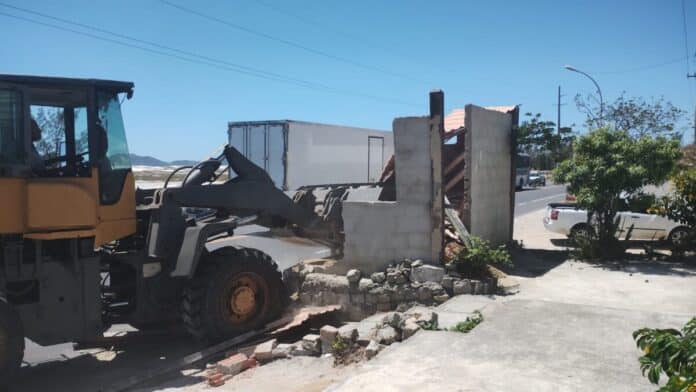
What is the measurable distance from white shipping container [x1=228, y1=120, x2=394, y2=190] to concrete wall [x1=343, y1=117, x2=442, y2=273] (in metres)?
9.93

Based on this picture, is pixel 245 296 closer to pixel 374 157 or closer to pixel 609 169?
pixel 609 169

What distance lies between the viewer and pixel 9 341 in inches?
219

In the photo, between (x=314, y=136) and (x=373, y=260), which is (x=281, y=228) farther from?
(x=314, y=136)

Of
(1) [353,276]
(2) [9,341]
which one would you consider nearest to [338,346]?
(1) [353,276]

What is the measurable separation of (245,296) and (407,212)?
2.79m

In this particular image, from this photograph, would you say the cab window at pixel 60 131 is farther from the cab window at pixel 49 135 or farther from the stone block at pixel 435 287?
the stone block at pixel 435 287

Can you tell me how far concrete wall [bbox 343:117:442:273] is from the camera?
348 inches

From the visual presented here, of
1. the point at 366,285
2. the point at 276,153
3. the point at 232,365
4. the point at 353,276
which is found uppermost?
the point at 276,153

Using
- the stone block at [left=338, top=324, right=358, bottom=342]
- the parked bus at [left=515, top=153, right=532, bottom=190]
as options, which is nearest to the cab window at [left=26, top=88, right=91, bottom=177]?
the stone block at [left=338, top=324, right=358, bottom=342]

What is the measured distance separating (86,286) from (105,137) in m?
1.62

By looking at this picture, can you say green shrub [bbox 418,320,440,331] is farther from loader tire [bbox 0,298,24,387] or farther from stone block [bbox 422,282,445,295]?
loader tire [bbox 0,298,24,387]

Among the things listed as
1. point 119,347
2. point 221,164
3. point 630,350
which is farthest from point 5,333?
point 630,350

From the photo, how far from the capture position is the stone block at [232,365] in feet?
21.1

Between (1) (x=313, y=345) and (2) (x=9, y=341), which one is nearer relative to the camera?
(2) (x=9, y=341)
